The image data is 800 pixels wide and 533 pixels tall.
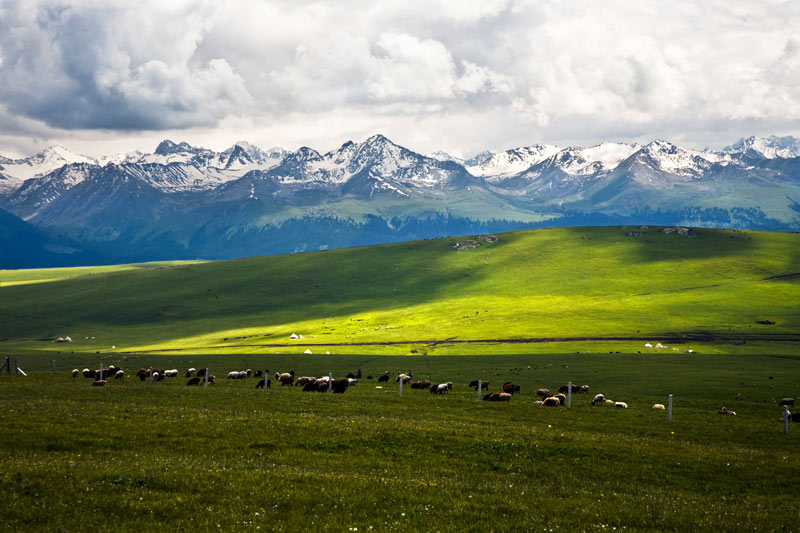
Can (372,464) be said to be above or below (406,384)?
above

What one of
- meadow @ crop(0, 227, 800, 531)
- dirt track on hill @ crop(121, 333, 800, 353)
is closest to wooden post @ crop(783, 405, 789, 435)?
meadow @ crop(0, 227, 800, 531)

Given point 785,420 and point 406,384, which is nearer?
point 785,420

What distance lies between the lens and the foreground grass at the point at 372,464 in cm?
1925

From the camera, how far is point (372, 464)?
89.9 ft

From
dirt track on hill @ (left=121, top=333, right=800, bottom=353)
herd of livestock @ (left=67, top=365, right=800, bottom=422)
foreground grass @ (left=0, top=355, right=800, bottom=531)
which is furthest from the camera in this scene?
dirt track on hill @ (left=121, top=333, right=800, bottom=353)

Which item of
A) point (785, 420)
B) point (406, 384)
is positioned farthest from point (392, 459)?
point (406, 384)

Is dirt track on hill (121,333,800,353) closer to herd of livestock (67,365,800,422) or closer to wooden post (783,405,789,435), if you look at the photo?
herd of livestock (67,365,800,422)

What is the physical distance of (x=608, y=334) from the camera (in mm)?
136750

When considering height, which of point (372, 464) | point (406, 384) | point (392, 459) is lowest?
point (406, 384)

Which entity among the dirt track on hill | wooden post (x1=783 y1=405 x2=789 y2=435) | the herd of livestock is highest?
wooden post (x1=783 y1=405 x2=789 y2=435)

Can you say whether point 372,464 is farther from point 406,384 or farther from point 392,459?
point 406,384

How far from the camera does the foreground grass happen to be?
19.2 metres

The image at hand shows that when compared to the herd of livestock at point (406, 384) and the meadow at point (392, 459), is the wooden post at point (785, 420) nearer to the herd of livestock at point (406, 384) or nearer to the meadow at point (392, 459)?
the meadow at point (392, 459)

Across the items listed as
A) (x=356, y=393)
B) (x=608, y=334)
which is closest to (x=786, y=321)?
(x=608, y=334)
